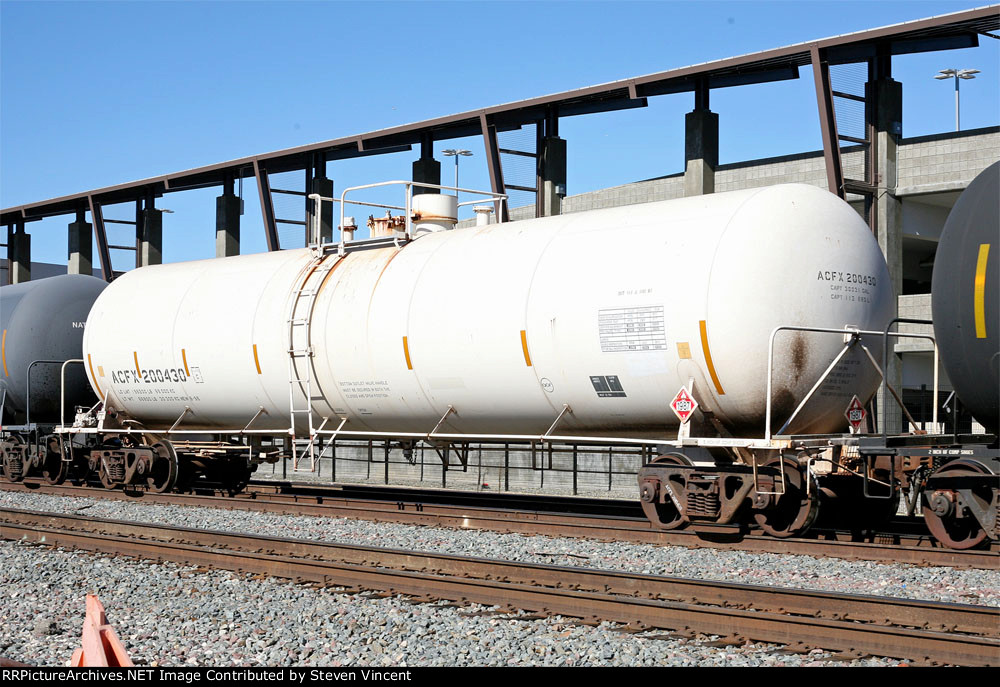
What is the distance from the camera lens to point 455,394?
536 inches

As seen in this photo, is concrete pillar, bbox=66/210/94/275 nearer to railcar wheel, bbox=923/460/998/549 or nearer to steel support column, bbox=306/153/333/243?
steel support column, bbox=306/153/333/243

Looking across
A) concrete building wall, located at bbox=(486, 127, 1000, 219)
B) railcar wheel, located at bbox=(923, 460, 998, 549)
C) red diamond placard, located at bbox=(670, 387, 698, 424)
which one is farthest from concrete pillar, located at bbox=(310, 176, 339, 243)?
railcar wheel, located at bbox=(923, 460, 998, 549)

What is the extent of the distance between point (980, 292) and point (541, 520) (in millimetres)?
6347

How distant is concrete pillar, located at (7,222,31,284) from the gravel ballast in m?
28.9

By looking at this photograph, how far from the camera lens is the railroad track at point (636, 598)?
6742mm

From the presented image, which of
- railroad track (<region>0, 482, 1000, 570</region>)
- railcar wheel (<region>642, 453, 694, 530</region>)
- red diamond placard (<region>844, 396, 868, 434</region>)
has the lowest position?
railroad track (<region>0, 482, 1000, 570</region>)

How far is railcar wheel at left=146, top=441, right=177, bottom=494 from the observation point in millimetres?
17891

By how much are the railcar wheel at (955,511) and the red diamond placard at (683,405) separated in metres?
2.57

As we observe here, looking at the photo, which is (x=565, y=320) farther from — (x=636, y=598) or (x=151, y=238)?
(x=151, y=238)

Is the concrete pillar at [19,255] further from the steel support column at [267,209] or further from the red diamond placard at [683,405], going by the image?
the red diamond placard at [683,405]

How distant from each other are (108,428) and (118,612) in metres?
10.9

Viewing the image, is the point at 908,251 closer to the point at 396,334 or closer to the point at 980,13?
the point at 980,13

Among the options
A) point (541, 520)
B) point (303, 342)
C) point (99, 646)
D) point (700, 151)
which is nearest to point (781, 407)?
point (541, 520)

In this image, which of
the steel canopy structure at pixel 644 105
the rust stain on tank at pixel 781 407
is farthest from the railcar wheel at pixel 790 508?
the steel canopy structure at pixel 644 105
